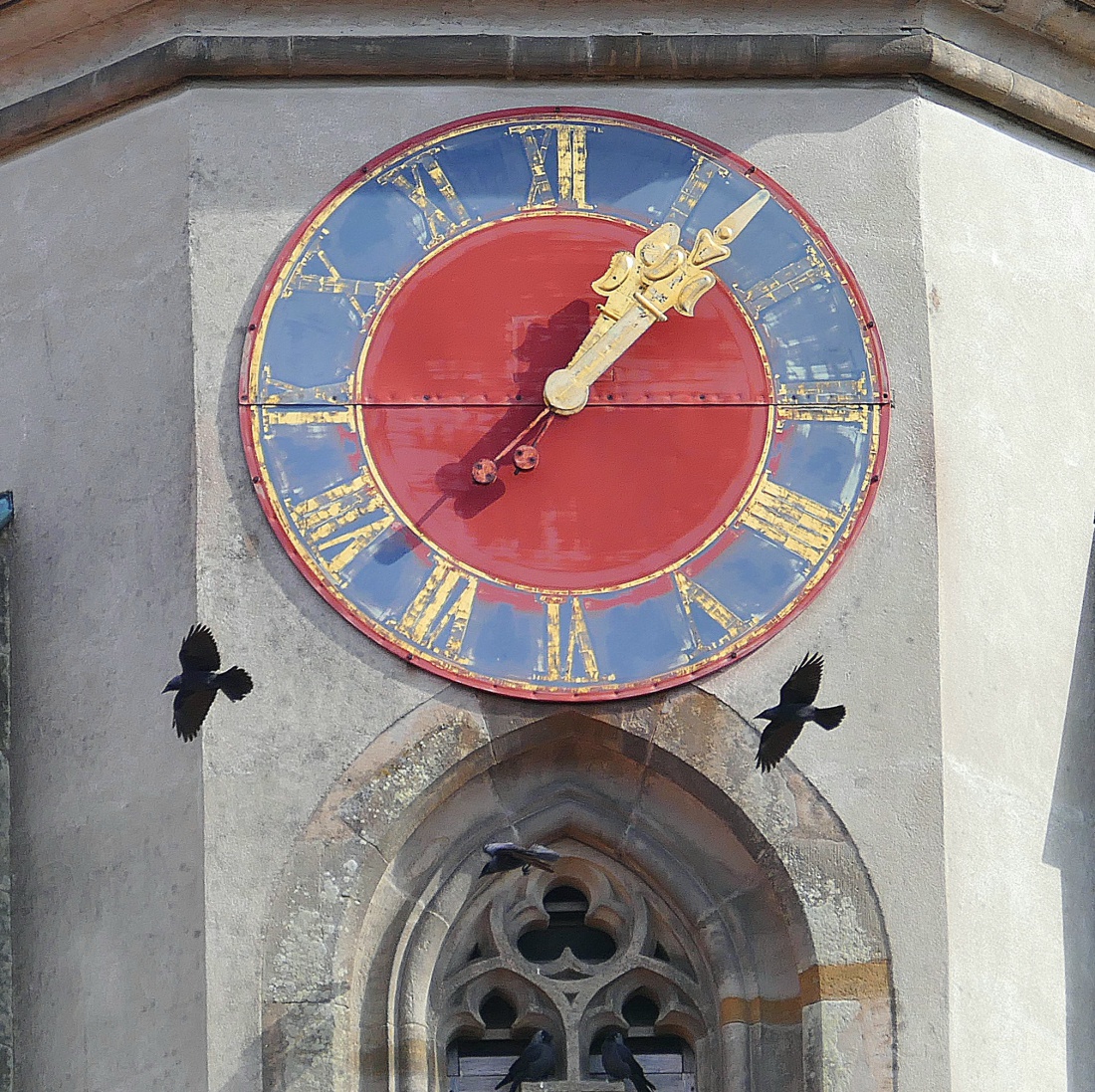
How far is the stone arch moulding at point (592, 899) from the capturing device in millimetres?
13859

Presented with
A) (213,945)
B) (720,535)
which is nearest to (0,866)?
(213,945)

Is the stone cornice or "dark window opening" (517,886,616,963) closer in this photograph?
"dark window opening" (517,886,616,963)

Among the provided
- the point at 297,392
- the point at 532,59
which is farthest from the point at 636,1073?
the point at 532,59

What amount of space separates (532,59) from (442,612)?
6.03ft

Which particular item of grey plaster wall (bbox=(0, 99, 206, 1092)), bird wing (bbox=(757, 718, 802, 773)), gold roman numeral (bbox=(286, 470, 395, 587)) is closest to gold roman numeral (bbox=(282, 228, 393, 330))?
grey plaster wall (bbox=(0, 99, 206, 1092))

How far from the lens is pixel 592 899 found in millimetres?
14328

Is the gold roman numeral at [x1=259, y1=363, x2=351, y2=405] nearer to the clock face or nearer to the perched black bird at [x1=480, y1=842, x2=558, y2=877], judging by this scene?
the clock face

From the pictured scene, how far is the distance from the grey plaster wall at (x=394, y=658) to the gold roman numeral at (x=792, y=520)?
0.33 ft

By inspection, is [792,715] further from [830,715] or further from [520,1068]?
[520,1068]

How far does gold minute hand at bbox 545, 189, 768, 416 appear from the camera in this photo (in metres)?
14.6

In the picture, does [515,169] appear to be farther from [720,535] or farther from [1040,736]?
[1040,736]

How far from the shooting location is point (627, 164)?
14.9 m

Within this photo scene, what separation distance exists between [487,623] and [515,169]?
4.88ft

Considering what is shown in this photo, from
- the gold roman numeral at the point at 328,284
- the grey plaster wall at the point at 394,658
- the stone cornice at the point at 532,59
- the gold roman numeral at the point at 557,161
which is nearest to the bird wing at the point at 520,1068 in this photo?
the grey plaster wall at the point at 394,658
